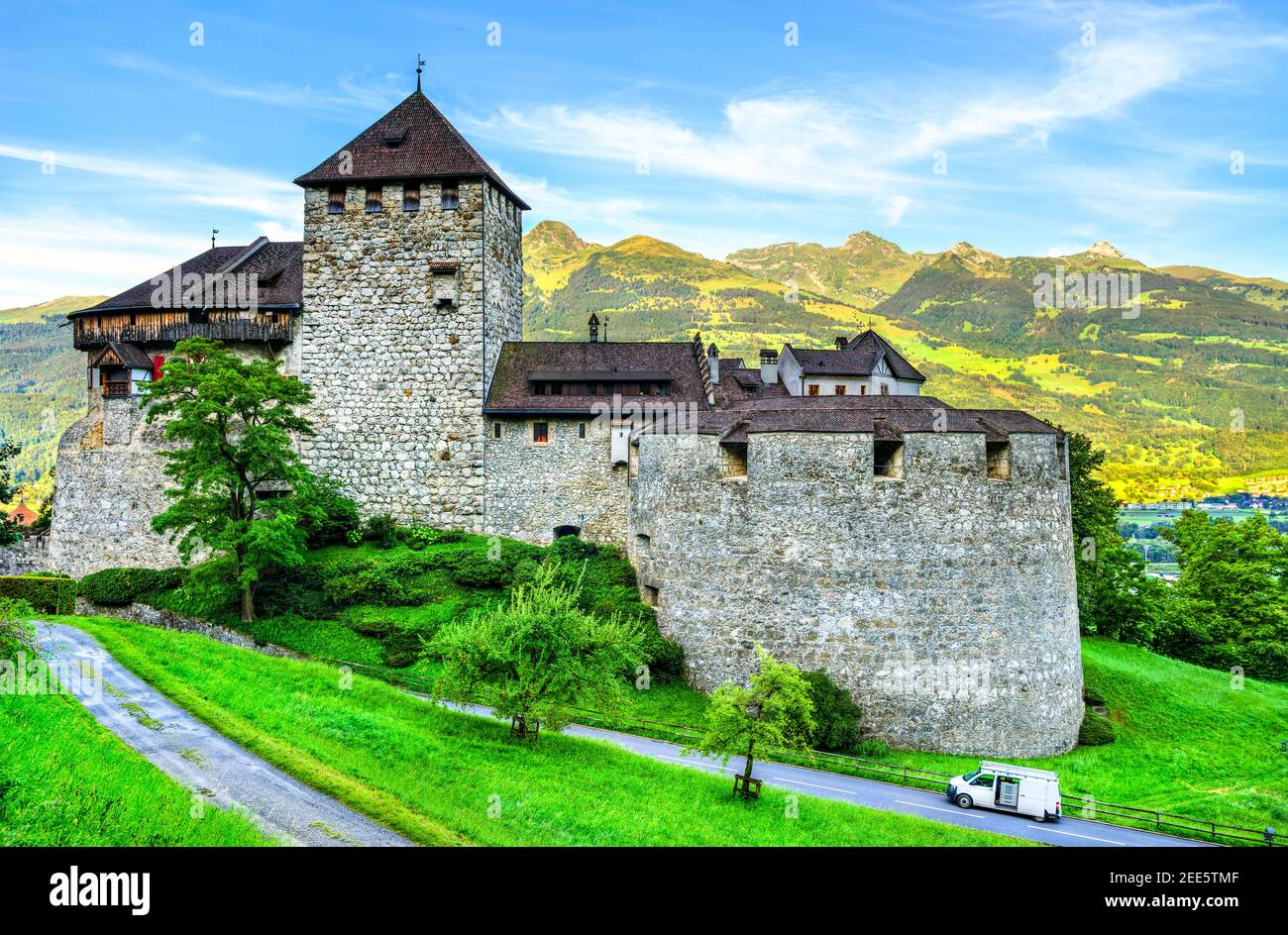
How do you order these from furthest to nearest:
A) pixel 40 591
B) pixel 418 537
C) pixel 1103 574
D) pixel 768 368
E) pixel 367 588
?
1. pixel 768 368
2. pixel 1103 574
3. pixel 418 537
4. pixel 40 591
5. pixel 367 588

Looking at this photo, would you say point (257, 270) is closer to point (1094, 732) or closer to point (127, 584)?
point (127, 584)

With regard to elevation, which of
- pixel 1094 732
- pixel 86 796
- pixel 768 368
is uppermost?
pixel 768 368

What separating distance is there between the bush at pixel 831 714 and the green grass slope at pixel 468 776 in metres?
4.39

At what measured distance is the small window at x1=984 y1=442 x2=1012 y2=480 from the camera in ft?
101

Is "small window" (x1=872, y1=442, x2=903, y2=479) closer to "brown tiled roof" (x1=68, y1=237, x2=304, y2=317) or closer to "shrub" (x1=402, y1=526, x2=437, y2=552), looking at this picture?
"shrub" (x1=402, y1=526, x2=437, y2=552)

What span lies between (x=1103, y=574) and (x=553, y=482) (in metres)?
29.8

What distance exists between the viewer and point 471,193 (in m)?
40.9

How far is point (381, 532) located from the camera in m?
39.9

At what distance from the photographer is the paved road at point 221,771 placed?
16.2 meters

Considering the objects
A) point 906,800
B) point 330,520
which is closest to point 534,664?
point 906,800

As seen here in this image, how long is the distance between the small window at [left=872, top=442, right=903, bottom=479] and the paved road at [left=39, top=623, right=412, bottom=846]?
20.0 meters

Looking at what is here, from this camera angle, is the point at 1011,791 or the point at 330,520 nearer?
the point at 1011,791

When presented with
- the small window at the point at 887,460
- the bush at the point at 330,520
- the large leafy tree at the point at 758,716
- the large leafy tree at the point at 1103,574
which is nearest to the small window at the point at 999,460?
the small window at the point at 887,460

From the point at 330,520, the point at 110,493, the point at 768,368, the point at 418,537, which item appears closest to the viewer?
the point at 330,520
